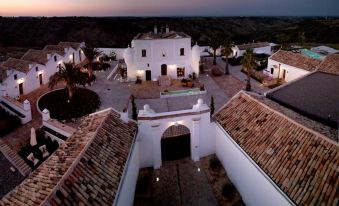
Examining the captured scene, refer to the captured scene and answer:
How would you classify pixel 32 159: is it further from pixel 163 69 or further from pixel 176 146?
pixel 163 69

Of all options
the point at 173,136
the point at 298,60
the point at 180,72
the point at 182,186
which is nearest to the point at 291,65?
the point at 298,60

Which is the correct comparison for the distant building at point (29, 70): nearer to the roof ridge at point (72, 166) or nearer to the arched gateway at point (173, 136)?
the arched gateway at point (173, 136)

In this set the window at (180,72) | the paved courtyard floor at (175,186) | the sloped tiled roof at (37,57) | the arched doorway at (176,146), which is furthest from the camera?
the window at (180,72)

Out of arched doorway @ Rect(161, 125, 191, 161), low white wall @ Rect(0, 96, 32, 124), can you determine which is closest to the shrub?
arched doorway @ Rect(161, 125, 191, 161)

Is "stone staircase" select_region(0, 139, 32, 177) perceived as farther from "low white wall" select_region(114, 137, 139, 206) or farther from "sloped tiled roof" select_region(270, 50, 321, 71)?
"sloped tiled roof" select_region(270, 50, 321, 71)

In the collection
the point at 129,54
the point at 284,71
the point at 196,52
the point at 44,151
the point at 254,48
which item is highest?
the point at 196,52

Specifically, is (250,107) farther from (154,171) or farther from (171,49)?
(171,49)

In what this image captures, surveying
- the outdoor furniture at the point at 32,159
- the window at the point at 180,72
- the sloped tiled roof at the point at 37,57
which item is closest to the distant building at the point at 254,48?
A: the window at the point at 180,72
